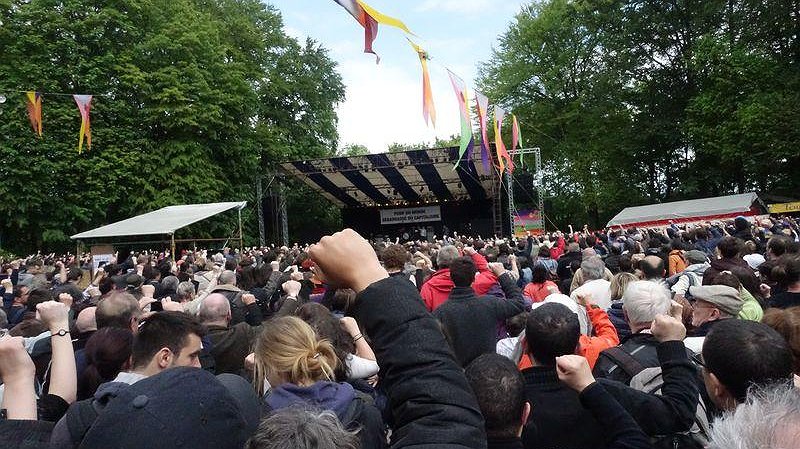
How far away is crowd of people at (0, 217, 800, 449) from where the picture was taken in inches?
46.5

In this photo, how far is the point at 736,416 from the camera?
42.9 inches

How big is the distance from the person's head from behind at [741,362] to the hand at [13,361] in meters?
2.05

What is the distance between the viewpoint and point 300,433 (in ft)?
4.01

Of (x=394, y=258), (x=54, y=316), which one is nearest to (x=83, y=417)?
(x=54, y=316)

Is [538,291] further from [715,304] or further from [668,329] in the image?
[668,329]

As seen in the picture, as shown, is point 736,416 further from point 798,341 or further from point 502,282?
point 502,282

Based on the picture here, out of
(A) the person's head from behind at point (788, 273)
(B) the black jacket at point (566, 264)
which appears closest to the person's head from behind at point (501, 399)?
(A) the person's head from behind at point (788, 273)

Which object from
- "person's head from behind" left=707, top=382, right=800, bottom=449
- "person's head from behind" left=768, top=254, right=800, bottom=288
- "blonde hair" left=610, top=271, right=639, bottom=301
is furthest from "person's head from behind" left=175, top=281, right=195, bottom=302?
"person's head from behind" left=707, top=382, right=800, bottom=449

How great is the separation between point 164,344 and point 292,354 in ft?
1.56

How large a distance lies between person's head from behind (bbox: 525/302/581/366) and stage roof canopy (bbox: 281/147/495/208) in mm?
18123

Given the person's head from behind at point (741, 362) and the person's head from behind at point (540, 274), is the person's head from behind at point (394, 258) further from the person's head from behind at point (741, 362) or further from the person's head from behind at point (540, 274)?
the person's head from behind at point (741, 362)

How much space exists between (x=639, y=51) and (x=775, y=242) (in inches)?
1021

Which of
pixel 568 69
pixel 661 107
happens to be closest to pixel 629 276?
pixel 661 107

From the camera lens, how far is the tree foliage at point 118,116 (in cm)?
2208
